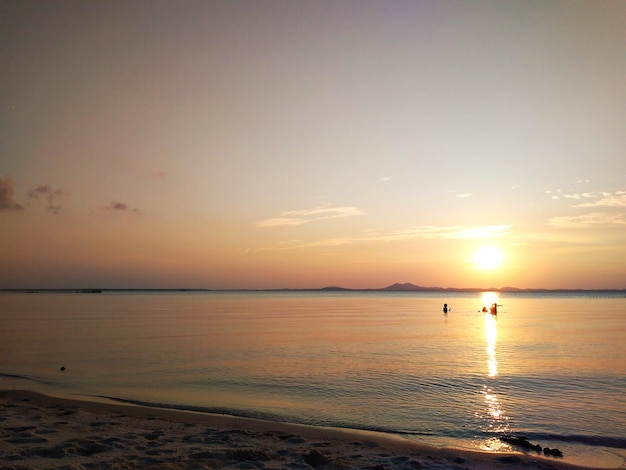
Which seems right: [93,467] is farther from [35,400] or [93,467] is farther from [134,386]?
[134,386]

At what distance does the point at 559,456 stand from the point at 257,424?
29.5 feet

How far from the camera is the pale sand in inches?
420

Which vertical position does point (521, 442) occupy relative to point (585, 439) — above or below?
above

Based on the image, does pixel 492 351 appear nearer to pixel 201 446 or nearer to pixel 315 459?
pixel 315 459

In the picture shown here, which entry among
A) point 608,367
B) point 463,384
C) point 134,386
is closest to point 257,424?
point 134,386

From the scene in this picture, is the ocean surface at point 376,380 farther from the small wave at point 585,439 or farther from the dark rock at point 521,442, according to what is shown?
the dark rock at point 521,442

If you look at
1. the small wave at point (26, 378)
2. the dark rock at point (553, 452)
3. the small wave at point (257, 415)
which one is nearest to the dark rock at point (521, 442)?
the dark rock at point (553, 452)

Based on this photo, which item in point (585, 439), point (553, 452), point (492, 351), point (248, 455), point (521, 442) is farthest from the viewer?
point (492, 351)

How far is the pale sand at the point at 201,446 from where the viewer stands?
10664 millimetres

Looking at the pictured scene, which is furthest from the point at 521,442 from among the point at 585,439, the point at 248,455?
the point at 248,455

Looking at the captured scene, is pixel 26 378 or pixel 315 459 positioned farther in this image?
pixel 26 378

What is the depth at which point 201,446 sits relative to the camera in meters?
11.9

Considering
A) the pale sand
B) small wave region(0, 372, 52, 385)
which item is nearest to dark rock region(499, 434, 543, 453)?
the pale sand

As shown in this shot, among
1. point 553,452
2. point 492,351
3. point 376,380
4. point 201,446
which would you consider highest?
point 201,446
